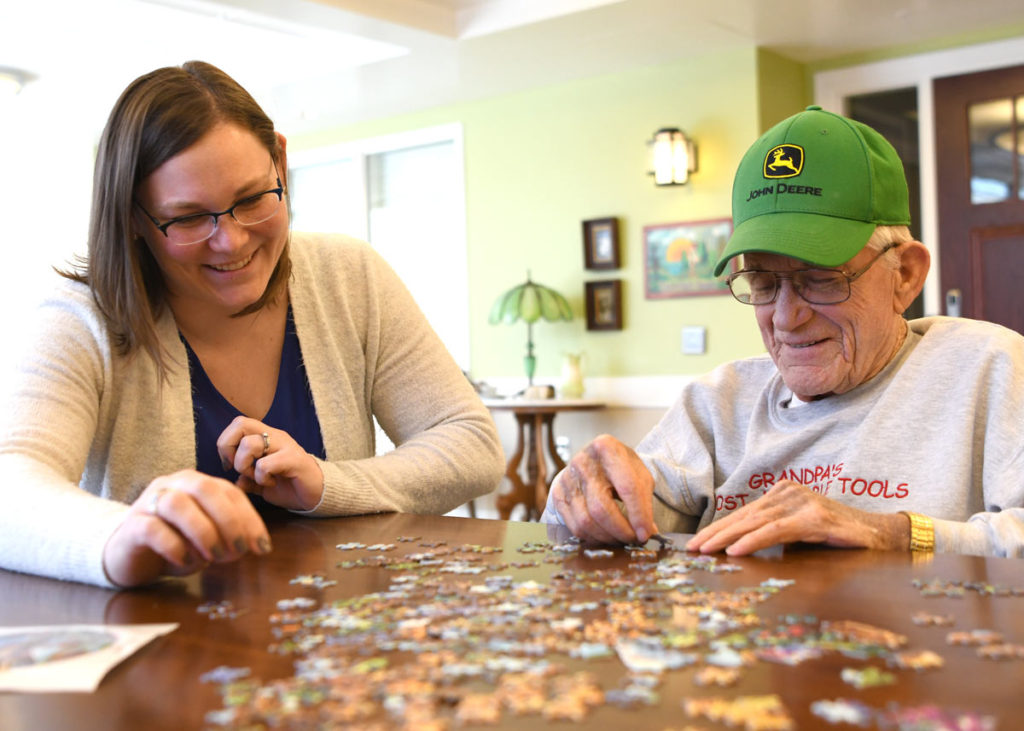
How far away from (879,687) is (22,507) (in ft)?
3.64

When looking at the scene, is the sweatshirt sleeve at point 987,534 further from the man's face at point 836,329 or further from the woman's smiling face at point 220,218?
the woman's smiling face at point 220,218

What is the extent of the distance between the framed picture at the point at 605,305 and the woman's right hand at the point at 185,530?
597cm

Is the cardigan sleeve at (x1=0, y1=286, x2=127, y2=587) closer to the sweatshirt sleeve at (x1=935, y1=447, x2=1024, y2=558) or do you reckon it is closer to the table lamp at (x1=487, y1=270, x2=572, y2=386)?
the sweatshirt sleeve at (x1=935, y1=447, x2=1024, y2=558)

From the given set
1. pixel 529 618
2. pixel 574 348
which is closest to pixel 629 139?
pixel 574 348

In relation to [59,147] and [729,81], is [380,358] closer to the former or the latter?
[729,81]

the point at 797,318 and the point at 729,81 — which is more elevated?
the point at 729,81

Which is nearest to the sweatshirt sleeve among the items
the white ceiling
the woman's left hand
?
the woman's left hand

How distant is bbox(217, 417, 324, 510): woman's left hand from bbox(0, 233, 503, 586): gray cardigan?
3 cm

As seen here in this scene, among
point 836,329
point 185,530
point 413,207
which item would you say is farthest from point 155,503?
point 413,207

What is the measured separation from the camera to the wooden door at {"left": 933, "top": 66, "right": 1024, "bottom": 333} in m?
6.25

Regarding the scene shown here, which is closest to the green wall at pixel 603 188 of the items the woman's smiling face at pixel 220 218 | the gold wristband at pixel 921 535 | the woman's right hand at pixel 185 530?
the woman's smiling face at pixel 220 218

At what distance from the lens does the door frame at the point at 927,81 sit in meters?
6.30

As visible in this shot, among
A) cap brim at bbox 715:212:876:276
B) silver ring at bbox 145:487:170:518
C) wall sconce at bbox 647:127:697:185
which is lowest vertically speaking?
silver ring at bbox 145:487:170:518

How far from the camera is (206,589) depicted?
123 cm
